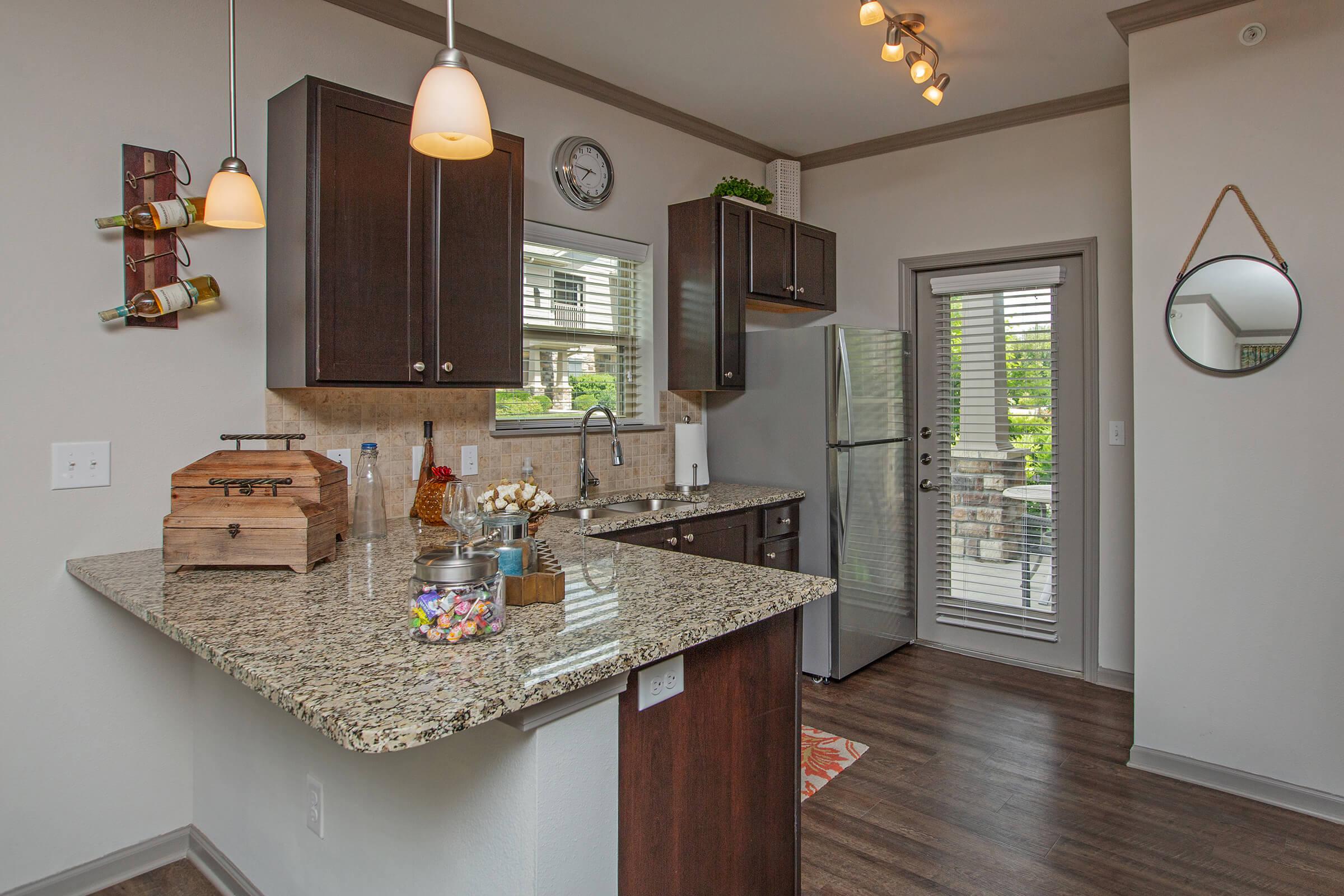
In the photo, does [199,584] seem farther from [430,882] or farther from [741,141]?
[741,141]

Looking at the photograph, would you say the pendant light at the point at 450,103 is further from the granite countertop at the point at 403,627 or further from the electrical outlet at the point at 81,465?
the electrical outlet at the point at 81,465

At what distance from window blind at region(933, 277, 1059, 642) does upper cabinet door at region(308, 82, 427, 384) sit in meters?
2.79

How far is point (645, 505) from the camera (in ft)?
11.7

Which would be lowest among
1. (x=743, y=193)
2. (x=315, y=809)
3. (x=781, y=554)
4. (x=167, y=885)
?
(x=167, y=885)

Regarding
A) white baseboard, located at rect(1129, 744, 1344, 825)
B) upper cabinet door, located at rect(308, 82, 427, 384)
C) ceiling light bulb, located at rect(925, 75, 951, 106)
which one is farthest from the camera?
ceiling light bulb, located at rect(925, 75, 951, 106)

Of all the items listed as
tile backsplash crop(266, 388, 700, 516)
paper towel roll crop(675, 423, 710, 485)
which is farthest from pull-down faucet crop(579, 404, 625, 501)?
paper towel roll crop(675, 423, 710, 485)

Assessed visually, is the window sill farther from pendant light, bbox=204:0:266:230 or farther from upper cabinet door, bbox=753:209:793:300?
pendant light, bbox=204:0:266:230

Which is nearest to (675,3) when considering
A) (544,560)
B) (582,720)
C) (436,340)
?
(436,340)

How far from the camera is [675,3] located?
287 cm

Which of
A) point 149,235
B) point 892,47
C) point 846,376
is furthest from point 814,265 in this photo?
point 149,235

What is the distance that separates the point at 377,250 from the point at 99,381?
82 centimetres

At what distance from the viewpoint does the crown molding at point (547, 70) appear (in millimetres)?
2795

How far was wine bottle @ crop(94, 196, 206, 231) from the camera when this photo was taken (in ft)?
7.07

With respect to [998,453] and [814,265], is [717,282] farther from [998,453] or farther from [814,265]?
[998,453]
